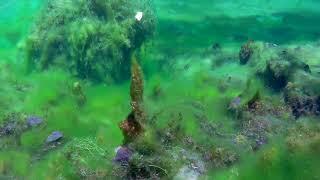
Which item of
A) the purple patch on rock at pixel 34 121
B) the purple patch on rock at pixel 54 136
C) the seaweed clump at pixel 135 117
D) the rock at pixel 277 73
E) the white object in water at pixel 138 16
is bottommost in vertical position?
the purple patch on rock at pixel 54 136

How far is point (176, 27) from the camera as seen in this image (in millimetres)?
11141

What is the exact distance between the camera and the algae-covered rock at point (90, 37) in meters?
9.49

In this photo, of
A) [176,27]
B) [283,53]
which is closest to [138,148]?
[283,53]

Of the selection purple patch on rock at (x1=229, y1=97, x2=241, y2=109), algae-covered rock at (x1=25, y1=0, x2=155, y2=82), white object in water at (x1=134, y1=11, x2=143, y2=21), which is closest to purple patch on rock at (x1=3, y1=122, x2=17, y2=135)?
algae-covered rock at (x1=25, y1=0, x2=155, y2=82)

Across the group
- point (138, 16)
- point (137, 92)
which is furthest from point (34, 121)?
point (138, 16)

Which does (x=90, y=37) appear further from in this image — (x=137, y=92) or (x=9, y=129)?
(x=137, y=92)

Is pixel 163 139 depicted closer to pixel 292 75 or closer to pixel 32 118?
pixel 32 118

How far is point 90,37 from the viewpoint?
31.3ft

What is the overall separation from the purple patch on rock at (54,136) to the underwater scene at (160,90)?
0.02 m

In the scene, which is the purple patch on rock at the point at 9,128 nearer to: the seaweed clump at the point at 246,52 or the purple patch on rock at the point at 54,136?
the purple patch on rock at the point at 54,136

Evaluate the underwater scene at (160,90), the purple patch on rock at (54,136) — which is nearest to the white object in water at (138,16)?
the underwater scene at (160,90)

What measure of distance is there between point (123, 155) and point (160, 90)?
2890mm

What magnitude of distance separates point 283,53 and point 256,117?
90.2 inches

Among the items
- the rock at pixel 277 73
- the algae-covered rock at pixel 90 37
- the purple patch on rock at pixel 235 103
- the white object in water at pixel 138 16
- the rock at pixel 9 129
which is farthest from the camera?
the white object in water at pixel 138 16
